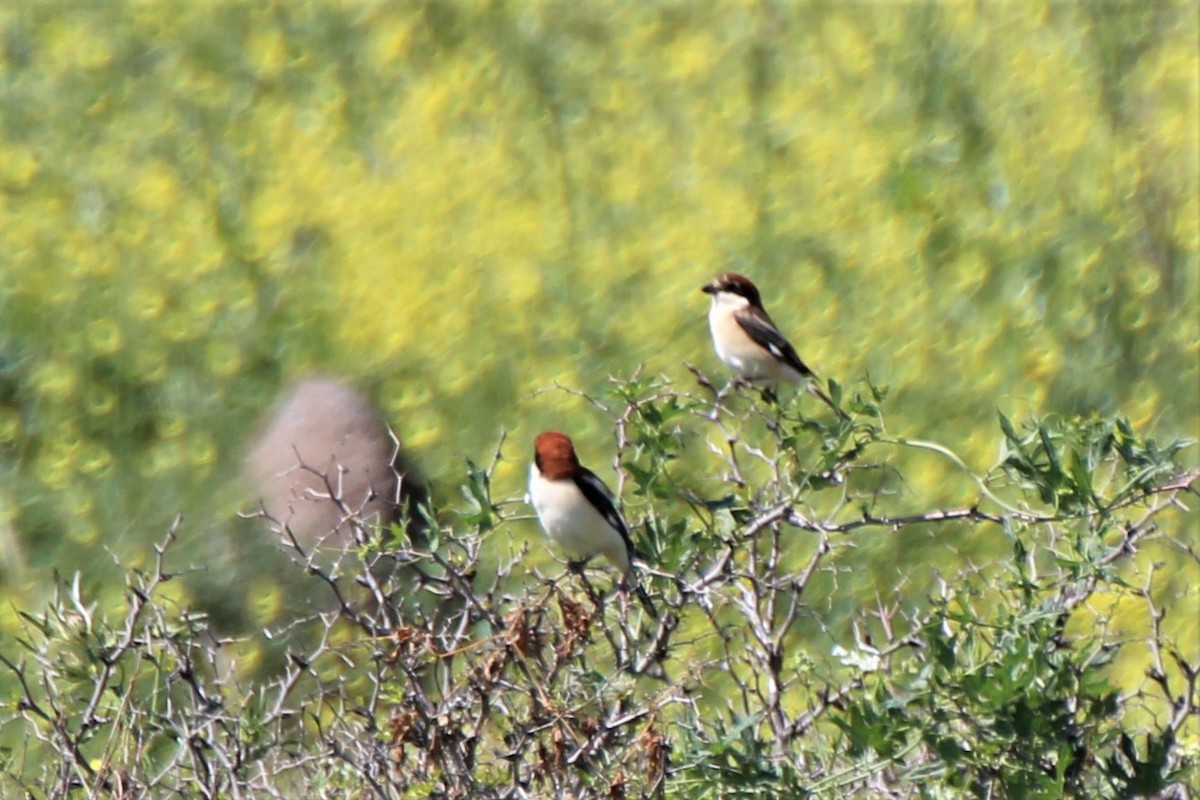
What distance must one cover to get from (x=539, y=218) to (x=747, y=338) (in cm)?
363

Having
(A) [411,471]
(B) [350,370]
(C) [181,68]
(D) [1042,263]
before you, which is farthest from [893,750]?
(C) [181,68]

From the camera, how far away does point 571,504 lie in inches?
213

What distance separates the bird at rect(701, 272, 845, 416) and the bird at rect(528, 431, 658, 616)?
2.03 metres

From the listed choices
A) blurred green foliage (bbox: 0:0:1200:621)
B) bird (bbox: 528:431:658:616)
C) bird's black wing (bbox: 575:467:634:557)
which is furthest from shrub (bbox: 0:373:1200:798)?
blurred green foliage (bbox: 0:0:1200:621)

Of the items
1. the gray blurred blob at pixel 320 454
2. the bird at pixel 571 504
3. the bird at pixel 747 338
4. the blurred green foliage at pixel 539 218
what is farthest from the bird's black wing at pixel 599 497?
the blurred green foliage at pixel 539 218

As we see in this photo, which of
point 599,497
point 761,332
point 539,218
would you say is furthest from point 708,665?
point 539,218

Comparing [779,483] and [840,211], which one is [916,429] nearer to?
[840,211]

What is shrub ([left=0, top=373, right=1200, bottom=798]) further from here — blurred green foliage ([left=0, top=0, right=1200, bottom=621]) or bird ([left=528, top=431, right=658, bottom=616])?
blurred green foliage ([left=0, top=0, right=1200, bottom=621])

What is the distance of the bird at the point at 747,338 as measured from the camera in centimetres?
756

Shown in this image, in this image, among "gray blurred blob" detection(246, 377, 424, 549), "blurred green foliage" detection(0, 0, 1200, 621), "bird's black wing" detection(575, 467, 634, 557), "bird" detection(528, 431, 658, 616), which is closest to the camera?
"bird's black wing" detection(575, 467, 634, 557)

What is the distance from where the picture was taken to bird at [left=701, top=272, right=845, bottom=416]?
7562mm

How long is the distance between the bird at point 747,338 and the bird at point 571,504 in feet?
6.67

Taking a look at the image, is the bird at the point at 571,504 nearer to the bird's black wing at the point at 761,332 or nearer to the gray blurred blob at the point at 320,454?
the bird's black wing at the point at 761,332

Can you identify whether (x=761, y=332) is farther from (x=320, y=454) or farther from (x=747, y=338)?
(x=320, y=454)
